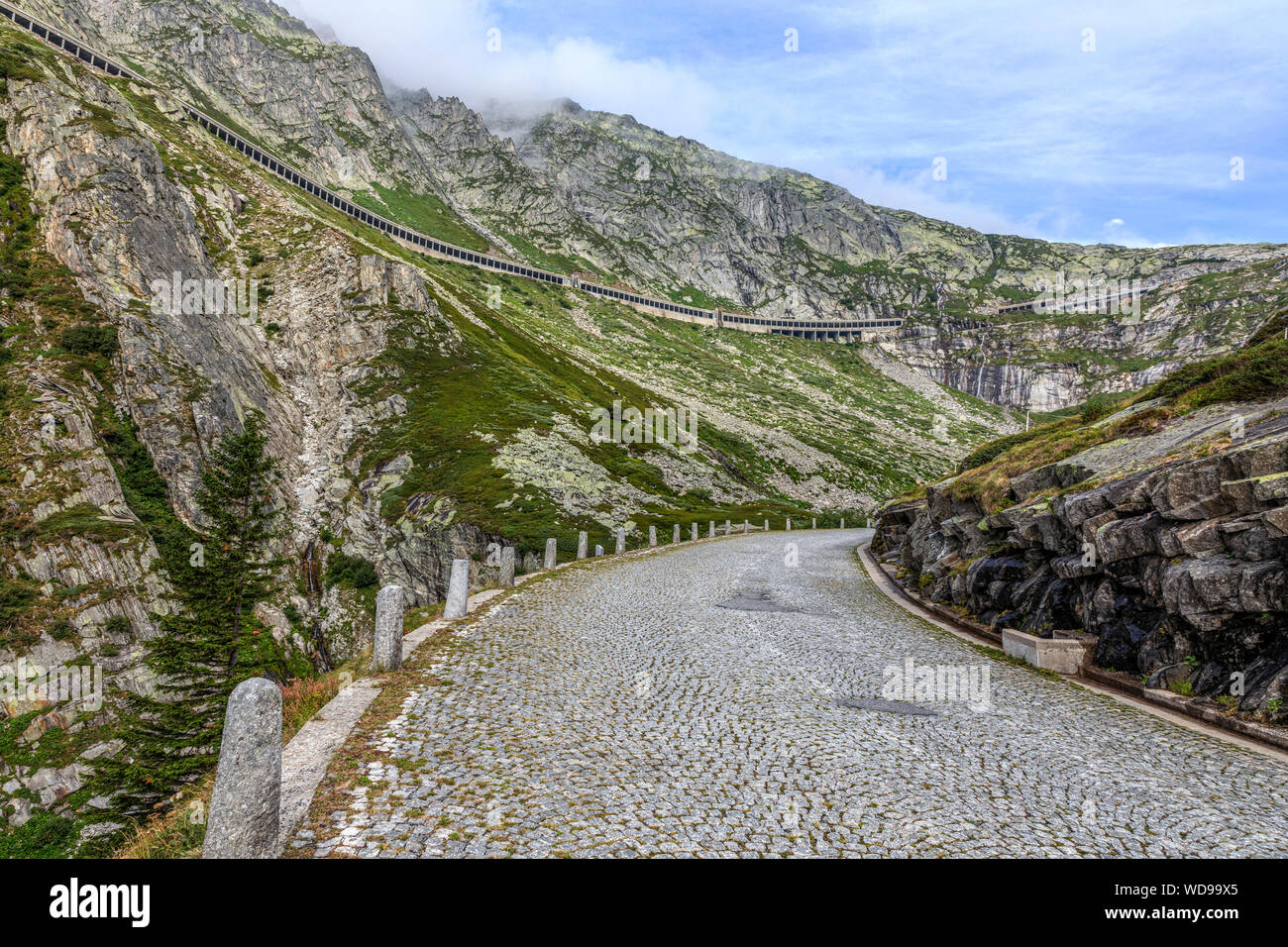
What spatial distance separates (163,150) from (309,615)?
73.5m

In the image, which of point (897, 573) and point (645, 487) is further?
point (645, 487)

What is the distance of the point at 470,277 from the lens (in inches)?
6161

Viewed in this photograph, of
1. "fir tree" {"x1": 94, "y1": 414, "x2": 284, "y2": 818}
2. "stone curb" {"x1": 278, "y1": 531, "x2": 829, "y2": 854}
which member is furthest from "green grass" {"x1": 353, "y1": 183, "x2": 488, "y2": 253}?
"stone curb" {"x1": 278, "y1": 531, "x2": 829, "y2": 854}

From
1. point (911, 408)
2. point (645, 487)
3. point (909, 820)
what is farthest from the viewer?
point (911, 408)

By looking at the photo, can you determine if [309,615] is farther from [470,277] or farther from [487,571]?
[470,277]

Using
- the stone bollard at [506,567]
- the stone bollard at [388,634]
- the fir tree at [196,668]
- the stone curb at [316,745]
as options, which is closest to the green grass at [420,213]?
the fir tree at [196,668]

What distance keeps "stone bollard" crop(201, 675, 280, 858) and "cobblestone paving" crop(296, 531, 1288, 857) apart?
1.72 feet

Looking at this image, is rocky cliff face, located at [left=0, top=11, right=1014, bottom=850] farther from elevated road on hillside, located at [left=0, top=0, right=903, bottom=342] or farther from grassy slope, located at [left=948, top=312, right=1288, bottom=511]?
elevated road on hillside, located at [left=0, top=0, right=903, bottom=342]

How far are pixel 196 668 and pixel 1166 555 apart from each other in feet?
83.4

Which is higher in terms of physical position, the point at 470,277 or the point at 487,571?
the point at 470,277

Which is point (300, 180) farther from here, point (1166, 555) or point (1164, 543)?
point (1166, 555)

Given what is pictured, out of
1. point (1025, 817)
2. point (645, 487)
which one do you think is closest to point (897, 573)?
A: point (1025, 817)

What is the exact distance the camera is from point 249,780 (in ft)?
16.9

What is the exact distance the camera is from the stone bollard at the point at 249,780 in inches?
197
